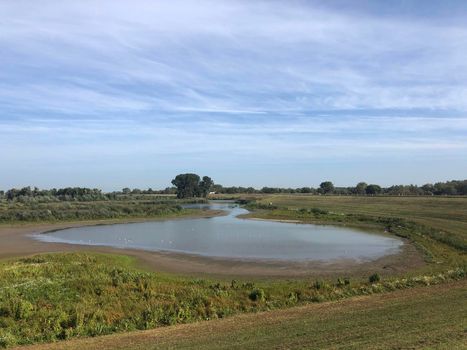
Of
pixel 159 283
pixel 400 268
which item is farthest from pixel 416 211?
pixel 159 283

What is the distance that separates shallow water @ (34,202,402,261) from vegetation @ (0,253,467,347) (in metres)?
12.7

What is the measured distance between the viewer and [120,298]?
18969 mm

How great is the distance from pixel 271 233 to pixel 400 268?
2451 centimetres

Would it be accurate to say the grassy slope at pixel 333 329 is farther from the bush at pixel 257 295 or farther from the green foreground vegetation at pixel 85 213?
the green foreground vegetation at pixel 85 213

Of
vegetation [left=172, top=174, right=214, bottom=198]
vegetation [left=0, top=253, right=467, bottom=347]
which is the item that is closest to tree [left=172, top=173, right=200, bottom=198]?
vegetation [left=172, top=174, right=214, bottom=198]

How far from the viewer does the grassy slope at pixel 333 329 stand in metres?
10.4

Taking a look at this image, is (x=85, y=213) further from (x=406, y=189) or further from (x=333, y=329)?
(x=406, y=189)

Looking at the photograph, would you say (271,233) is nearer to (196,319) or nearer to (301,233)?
(301,233)

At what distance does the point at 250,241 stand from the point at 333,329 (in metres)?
32.7

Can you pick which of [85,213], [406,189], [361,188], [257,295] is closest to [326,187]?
[361,188]

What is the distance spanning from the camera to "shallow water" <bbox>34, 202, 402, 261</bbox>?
118ft

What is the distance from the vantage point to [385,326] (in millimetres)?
11828

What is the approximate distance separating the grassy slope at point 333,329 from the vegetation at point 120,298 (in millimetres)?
1598

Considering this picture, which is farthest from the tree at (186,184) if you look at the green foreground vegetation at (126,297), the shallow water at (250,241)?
the green foreground vegetation at (126,297)
